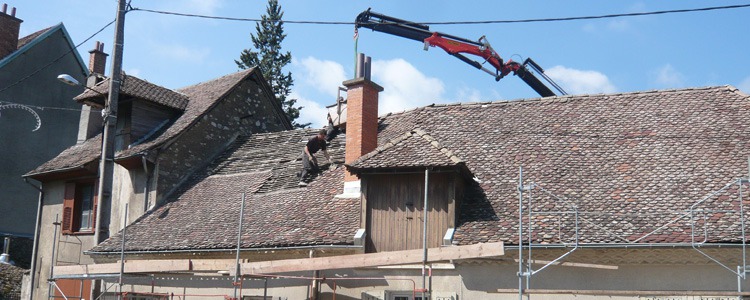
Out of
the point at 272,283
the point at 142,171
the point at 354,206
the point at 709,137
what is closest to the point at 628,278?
the point at 709,137

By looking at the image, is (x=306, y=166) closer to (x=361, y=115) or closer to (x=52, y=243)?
(x=361, y=115)

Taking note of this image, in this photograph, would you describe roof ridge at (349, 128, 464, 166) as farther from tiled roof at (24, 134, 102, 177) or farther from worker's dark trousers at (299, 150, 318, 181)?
tiled roof at (24, 134, 102, 177)

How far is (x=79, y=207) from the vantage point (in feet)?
76.6

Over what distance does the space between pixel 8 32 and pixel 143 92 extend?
9.88 metres

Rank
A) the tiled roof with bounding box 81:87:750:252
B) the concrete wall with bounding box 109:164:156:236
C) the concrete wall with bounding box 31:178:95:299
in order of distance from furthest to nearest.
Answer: the concrete wall with bounding box 31:178:95:299 < the concrete wall with bounding box 109:164:156:236 < the tiled roof with bounding box 81:87:750:252

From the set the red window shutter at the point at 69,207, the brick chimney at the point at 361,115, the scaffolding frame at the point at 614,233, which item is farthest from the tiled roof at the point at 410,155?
the red window shutter at the point at 69,207

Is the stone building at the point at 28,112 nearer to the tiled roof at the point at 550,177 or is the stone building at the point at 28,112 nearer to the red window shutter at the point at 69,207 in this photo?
the red window shutter at the point at 69,207

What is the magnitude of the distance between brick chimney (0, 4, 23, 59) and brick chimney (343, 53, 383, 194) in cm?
1632

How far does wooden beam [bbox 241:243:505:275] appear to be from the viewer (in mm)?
13062

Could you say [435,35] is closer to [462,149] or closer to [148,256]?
[462,149]

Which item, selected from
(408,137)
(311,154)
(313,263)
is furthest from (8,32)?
(313,263)

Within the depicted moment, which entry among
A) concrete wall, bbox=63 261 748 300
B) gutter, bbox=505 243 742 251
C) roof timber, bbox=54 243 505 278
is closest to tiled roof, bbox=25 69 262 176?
roof timber, bbox=54 243 505 278

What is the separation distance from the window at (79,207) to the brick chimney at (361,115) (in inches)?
319

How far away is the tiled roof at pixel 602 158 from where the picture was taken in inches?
579
